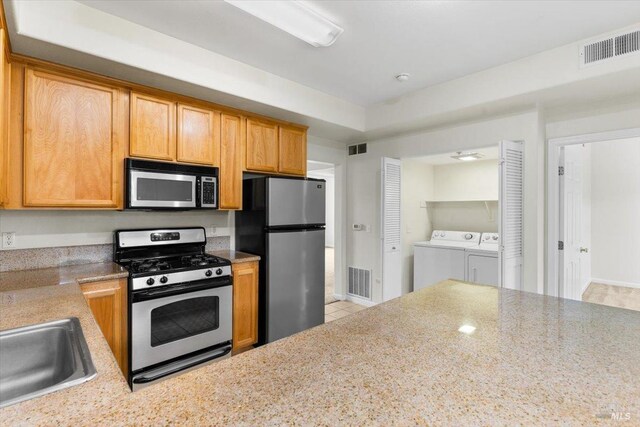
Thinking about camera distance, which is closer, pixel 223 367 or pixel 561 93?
pixel 223 367

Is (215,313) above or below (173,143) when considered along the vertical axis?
below

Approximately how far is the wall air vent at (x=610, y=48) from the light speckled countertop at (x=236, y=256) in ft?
10.2

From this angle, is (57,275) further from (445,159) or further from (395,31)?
(445,159)

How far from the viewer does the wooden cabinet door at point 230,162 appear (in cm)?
302

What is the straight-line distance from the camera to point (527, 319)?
1.33 meters

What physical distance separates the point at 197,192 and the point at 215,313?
1.06 m

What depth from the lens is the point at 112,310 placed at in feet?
7.18

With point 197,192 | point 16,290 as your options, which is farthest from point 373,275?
point 16,290

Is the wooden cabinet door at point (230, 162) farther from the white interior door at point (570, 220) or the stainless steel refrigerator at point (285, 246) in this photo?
the white interior door at point (570, 220)

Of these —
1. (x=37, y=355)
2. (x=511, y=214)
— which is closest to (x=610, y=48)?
(x=511, y=214)

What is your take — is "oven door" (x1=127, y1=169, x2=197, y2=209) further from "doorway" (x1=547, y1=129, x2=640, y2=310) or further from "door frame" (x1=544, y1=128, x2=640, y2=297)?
"doorway" (x1=547, y1=129, x2=640, y2=310)

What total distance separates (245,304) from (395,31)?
256 cm

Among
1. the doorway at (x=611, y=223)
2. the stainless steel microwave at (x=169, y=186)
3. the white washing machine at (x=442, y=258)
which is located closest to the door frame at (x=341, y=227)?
the white washing machine at (x=442, y=258)

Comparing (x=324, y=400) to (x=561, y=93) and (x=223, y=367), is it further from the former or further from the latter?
(x=561, y=93)
